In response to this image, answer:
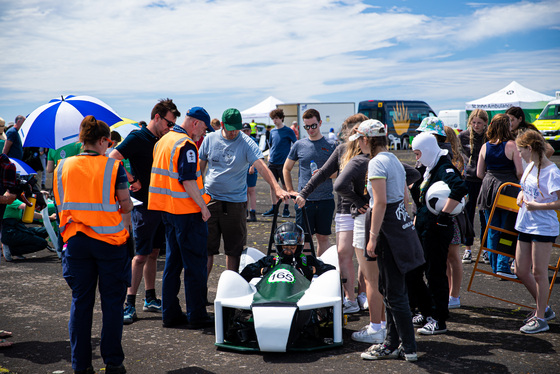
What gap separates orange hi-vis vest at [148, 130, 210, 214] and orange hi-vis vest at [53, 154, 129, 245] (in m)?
1.06

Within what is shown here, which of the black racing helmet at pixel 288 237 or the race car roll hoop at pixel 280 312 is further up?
the black racing helmet at pixel 288 237

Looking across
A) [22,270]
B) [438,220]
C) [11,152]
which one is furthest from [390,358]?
[11,152]

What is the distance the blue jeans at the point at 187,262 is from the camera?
5.00 m

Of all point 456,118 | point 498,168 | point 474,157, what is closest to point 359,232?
point 498,168

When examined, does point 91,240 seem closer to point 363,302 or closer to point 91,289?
point 91,289

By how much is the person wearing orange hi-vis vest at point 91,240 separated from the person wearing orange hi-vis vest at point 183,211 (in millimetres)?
995

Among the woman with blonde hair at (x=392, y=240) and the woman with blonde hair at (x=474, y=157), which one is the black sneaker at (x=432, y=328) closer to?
the woman with blonde hair at (x=392, y=240)

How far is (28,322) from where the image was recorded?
5336 mm

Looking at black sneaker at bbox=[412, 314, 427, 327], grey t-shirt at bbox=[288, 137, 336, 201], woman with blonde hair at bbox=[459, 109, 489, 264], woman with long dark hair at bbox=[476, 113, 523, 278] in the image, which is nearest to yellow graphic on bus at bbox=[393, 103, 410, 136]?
woman with blonde hair at bbox=[459, 109, 489, 264]

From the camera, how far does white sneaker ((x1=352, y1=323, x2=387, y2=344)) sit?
454 centimetres

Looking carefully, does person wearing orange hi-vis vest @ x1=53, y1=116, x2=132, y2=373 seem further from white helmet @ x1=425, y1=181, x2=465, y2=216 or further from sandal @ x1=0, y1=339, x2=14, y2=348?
white helmet @ x1=425, y1=181, x2=465, y2=216

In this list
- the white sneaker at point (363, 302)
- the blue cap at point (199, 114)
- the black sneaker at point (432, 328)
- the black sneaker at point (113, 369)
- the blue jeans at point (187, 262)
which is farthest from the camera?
the white sneaker at point (363, 302)

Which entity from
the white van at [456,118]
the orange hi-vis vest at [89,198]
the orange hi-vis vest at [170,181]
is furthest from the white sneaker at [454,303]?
the white van at [456,118]

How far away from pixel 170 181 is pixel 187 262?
817mm
